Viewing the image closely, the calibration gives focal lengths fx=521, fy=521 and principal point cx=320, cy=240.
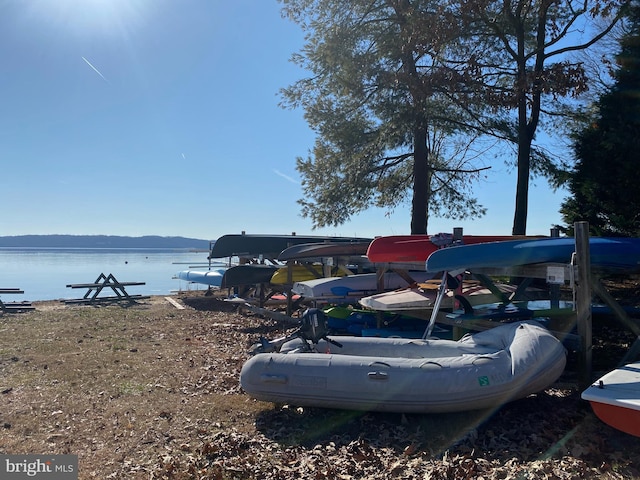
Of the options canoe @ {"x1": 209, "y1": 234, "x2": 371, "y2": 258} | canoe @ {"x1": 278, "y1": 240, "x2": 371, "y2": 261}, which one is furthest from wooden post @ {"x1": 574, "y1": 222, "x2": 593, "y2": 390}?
canoe @ {"x1": 209, "y1": 234, "x2": 371, "y2": 258}

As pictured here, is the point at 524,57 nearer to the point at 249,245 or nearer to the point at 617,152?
the point at 617,152

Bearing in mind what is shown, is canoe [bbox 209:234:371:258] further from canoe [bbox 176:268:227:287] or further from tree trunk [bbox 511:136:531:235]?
tree trunk [bbox 511:136:531:235]

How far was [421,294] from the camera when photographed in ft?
24.2

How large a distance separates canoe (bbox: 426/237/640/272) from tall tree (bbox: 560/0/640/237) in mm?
4404

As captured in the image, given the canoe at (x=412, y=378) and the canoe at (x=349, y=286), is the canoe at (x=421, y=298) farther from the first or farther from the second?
the canoe at (x=412, y=378)

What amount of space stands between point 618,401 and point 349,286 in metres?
5.76

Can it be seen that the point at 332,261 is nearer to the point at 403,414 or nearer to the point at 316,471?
the point at 403,414

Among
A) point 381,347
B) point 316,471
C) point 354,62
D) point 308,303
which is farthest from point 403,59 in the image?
point 316,471

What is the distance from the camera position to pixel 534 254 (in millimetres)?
5547

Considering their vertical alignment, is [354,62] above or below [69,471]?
above

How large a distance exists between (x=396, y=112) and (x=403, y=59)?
1.20 metres

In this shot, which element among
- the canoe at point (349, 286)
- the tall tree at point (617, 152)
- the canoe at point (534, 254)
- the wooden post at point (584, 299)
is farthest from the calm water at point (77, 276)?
the wooden post at point (584, 299)

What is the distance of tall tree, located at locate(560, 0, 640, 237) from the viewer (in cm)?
946

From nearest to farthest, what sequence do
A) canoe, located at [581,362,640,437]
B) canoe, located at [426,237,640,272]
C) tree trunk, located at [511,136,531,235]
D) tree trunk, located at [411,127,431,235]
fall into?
canoe, located at [581,362,640,437], canoe, located at [426,237,640,272], tree trunk, located at [511,136,531,235], tree trunk, located at [411,127,431,235]
